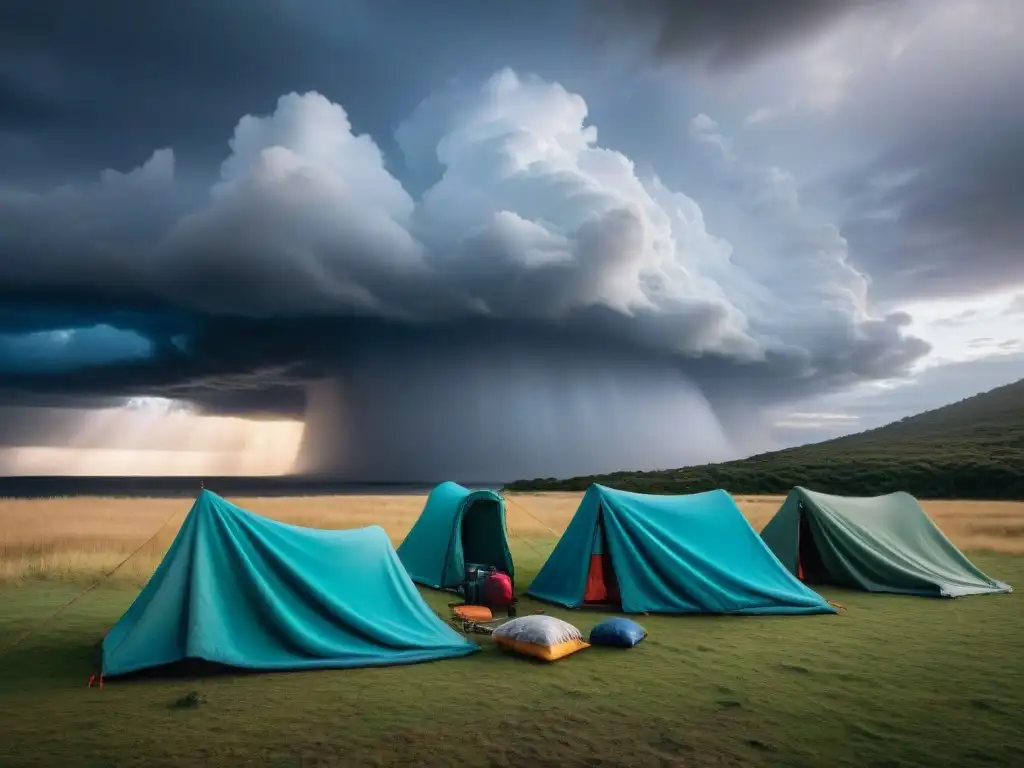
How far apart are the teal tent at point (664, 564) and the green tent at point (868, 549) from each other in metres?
2.93

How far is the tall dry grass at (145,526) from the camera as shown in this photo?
1891 centimetres

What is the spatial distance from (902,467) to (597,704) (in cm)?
7879

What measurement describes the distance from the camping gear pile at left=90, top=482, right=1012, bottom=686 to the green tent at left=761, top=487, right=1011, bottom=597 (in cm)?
4

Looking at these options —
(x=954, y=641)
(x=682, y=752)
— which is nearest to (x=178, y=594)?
(x=682, y=752)

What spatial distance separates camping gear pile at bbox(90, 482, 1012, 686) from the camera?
32.2 feet

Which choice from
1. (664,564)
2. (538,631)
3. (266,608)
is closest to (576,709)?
(538,631)

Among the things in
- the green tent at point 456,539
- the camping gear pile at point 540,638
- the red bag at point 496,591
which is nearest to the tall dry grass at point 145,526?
the green tent at point 456,539

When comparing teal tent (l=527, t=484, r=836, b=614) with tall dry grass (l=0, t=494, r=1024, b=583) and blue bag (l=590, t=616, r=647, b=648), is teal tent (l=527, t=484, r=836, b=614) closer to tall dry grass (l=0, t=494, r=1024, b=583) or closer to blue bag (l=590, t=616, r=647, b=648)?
blue bag (l=590, t=616, r=647, b=648)

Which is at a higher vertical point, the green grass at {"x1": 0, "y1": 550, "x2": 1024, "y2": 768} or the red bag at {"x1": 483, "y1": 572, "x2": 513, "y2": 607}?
the red bag at {"x1": 483, "y1": 572, "x2": 513, "y2": 607}

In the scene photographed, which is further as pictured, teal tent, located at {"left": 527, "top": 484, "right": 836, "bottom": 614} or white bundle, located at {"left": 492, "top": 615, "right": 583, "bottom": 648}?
teal tent, located at {"left": 527, "top": 484, "right": 836, "bottom": 614}

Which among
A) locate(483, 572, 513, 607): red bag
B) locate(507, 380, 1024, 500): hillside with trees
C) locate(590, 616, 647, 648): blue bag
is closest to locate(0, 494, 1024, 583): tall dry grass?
locate(483, 572, 513, 607): red bag

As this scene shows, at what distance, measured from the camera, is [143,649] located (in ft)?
30.7

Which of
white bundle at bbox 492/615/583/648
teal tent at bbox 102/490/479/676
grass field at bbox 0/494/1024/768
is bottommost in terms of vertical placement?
grass field at bbox 0/494/1024/768

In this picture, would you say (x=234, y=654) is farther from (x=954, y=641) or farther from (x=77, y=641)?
(x=954, y=641)
